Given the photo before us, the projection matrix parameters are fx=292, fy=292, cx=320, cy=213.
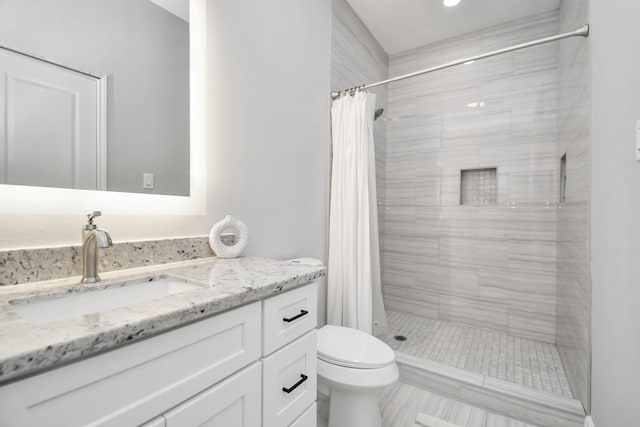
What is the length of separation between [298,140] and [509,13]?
2.11 meters

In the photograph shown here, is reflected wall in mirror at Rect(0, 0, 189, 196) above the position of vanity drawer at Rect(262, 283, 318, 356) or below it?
above

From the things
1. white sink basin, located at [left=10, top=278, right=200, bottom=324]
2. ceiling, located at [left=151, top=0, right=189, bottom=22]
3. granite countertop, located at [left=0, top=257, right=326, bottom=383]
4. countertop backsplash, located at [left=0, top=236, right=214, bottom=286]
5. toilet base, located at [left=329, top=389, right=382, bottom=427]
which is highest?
ceiling, located at [left=151, top=0, right=189, bottom=22]

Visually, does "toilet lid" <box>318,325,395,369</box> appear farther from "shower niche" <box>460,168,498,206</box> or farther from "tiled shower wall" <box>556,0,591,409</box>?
"shower niche" <box>460,168,498,206</box>

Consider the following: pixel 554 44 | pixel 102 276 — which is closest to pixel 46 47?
pixel 102 276

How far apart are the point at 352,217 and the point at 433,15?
1.87 metres

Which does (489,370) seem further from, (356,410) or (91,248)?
(91,248)

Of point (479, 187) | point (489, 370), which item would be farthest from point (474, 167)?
point (489, 370)

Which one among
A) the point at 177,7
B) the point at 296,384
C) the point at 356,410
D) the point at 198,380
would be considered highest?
the point at 177,7

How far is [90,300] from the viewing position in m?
0.84

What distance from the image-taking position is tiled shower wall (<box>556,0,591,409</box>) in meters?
1.44

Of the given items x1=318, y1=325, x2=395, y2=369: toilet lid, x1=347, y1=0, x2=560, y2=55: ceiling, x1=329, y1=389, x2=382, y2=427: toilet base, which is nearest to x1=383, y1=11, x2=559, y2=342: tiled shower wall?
x1=347, y1=0, x2=560, y2=55: ceiling

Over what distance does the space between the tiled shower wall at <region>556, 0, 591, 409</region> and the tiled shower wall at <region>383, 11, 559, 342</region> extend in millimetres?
161

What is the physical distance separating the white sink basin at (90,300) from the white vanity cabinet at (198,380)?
25 cm

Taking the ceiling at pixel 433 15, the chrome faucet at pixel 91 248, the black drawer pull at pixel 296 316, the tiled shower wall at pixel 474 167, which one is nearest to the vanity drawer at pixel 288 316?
the black drawer pull at pixel 296 316
